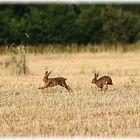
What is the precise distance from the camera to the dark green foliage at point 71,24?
95.3ft

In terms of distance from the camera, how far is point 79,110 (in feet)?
28.3

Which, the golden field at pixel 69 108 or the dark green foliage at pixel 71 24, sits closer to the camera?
the golden field at pixel 69 108

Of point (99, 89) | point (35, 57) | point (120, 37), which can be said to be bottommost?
point (99, 89)

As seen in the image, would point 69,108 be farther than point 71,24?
No

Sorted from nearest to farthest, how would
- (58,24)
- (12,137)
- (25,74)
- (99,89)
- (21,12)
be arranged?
1. (12,137)
2. (99,89)
3. (25,74)
4. (58,24)
5. (21,12)

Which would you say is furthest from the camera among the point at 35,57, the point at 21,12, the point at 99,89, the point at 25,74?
the point at 21,12

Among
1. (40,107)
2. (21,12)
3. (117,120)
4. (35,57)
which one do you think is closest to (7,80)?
(40,107)

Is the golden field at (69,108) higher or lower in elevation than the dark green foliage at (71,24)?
lower

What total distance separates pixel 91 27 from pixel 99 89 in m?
20.3

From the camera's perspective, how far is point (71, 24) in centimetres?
3050

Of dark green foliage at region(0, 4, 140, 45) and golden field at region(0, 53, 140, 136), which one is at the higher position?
dark green foliage at region(0, 4, 140, 45)

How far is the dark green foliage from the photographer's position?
29062mm

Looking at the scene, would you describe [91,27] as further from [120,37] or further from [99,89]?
[99,89]

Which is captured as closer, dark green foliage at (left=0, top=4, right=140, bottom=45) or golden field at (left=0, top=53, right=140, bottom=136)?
golden field at (left=0, top=53, right=140, bottom=136)
